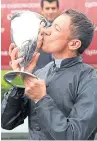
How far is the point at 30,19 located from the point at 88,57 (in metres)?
1.54

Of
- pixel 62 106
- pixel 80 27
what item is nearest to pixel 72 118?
pixel 62 106

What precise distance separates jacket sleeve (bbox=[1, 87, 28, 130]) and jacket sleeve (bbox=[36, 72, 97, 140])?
0.17 metres

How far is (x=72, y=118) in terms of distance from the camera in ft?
3.68

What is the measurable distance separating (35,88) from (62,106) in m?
0.13

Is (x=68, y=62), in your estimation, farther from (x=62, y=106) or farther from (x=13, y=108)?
(x=13, y=108)

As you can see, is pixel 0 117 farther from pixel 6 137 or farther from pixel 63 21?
pixel 6 137

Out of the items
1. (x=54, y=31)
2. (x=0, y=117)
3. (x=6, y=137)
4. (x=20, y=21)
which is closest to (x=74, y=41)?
(x=54, y=31)

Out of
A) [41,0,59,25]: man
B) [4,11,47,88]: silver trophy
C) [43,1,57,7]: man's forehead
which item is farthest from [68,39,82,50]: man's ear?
[43,1,57,7]: man's forehead

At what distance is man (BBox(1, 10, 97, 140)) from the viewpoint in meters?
1.10

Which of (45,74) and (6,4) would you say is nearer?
(45,74)

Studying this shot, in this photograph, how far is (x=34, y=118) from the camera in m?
1.24

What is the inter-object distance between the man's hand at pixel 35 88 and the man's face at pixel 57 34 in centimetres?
15

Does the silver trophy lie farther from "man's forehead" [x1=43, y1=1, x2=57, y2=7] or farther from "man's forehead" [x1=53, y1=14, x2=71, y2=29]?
"man's forehead" [x1=43, y1=1, x2=57, y2=7]

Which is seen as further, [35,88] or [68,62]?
[68,62]
